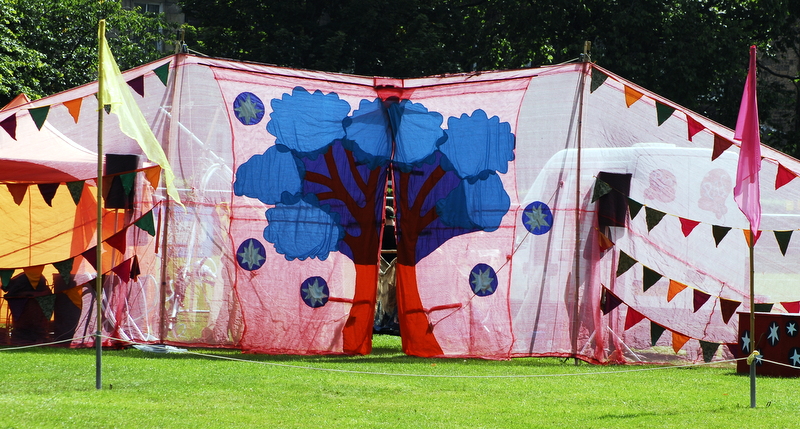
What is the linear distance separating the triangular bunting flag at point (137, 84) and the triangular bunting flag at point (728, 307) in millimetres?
6728

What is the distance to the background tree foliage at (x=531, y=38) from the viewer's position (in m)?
21.9

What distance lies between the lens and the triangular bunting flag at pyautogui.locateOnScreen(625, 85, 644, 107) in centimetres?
1055

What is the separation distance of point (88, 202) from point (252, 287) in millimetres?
2111

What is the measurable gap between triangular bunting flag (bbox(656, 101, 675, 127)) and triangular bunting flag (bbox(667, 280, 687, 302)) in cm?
173

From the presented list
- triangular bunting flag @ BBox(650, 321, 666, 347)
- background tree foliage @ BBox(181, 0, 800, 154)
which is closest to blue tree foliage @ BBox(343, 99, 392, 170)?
triangular bunting flag @ BBox(650, 321, 666, 347)

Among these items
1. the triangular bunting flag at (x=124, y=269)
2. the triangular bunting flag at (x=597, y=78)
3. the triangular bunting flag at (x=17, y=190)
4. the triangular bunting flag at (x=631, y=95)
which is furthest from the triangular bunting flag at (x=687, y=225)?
the triangular bunting flag at (x=17, y=190)

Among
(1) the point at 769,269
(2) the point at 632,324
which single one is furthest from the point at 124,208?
(1) the point at 769,269

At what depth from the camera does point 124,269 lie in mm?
10391

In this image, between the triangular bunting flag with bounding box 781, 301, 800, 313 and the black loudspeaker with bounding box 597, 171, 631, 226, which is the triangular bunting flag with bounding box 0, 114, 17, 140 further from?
the triangular bunting flag with bounding box 781, 301, 800, 313

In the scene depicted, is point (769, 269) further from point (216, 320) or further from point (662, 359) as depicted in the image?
point (216, 320)

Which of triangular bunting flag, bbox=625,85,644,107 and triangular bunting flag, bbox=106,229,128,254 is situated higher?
triangular bunting flag, bbox=625,85,644,107

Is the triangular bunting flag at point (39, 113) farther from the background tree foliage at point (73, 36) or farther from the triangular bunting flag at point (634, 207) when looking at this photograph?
the background tree foliage at point (73, 36)

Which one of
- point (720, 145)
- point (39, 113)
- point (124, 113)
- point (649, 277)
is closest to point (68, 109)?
point (39, 113)

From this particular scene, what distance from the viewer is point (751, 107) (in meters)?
7.30
